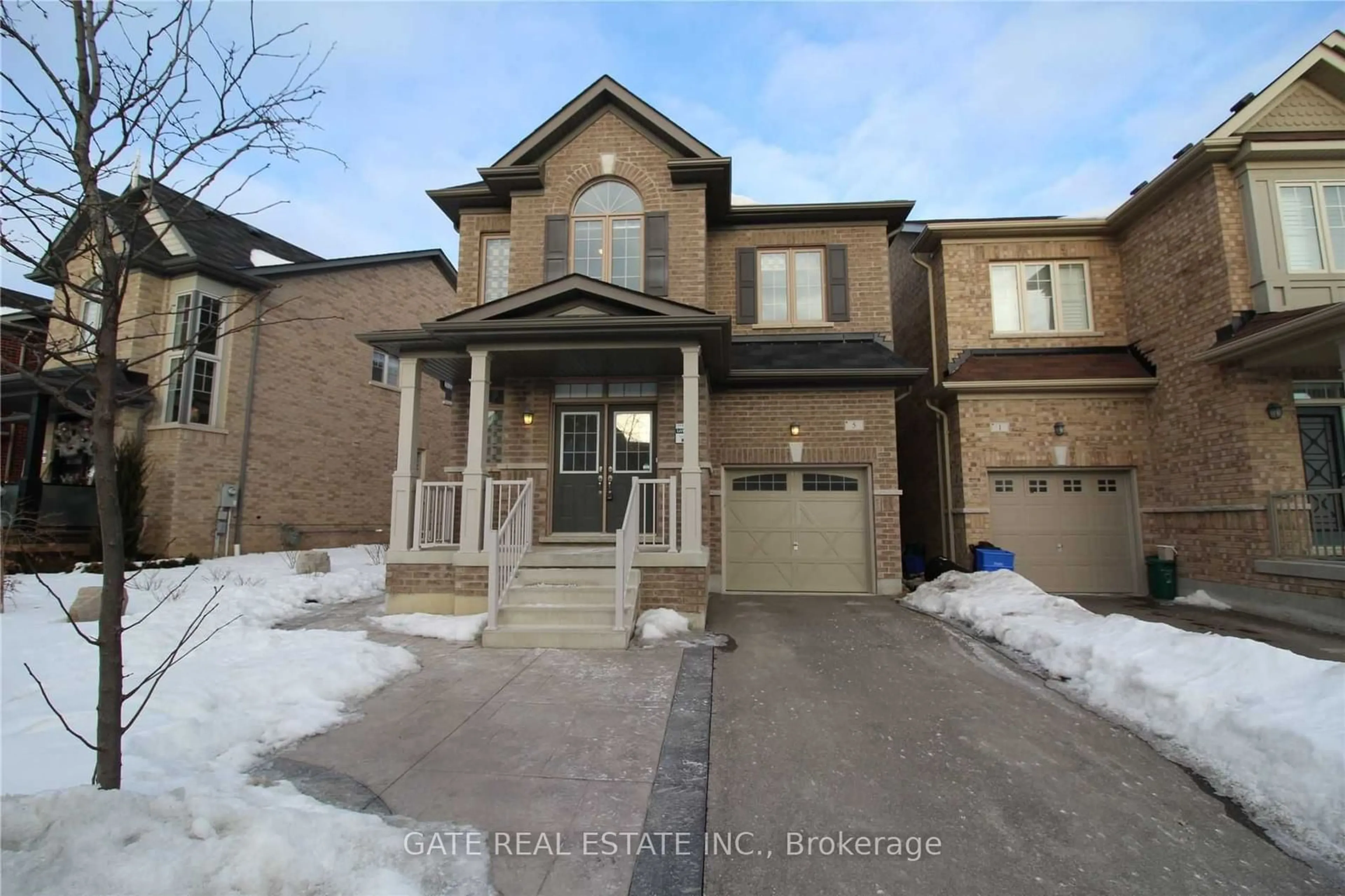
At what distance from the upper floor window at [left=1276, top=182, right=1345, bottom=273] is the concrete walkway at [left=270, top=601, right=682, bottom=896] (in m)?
10.7

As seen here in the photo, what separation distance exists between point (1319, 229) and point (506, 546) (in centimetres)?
1218

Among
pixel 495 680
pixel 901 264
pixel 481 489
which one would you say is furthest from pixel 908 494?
pixel 495 680

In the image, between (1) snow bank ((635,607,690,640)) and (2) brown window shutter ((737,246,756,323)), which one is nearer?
(1) snow bank ((635,607,690,640))

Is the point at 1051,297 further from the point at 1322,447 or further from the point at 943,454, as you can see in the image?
the point at 1322,447

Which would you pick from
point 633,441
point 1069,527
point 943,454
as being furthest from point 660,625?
point 1069,527

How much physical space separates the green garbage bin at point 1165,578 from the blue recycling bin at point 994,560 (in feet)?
7.38

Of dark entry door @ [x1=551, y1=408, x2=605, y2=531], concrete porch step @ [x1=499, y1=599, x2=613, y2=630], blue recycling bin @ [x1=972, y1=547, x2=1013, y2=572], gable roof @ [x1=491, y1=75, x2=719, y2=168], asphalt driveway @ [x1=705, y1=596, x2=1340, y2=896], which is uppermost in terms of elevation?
gable roof @ [x1=491, y1=75, x2=719, y2=168]

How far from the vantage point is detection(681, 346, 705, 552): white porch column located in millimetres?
7406

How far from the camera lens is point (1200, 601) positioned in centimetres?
911

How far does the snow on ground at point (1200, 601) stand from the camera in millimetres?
8852

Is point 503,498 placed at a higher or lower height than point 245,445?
lower

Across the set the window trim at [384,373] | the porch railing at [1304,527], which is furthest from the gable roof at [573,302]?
the window trim at [384,373]

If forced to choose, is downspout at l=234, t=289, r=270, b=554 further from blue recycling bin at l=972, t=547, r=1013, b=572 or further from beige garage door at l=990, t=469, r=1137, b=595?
beige garage door at l=990, t=469, r=1137, b=595

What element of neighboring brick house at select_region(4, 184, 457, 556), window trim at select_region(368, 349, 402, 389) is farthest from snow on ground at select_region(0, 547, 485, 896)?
window trim at select_region(368, 349, 402, 389)
